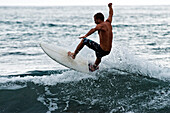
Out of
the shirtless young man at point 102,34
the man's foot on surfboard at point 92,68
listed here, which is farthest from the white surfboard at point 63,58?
the shirtless young man at point 102,34

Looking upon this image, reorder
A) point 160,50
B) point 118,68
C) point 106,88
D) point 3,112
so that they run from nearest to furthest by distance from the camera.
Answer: point 3,112
point 106,88
point 118,68
point 160,50

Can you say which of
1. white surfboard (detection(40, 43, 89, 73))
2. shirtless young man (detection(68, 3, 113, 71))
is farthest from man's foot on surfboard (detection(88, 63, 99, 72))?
shirtless young man (detection(68, 3, 113, 71))

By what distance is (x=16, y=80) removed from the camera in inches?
280

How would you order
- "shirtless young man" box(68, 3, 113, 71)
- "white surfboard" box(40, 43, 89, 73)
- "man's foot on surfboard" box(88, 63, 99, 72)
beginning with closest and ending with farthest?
1. "shirtless young man" box(68, 3, 113, 71)
2. "white surfboard" box(40, 43, 89, 73)
3. "man's foot on surfboard" box(88, 63, 99, 72)

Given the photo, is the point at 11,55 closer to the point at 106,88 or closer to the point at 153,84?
the point at 106,88

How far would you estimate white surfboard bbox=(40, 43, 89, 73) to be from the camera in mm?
7121

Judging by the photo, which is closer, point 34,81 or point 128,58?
point 34,81

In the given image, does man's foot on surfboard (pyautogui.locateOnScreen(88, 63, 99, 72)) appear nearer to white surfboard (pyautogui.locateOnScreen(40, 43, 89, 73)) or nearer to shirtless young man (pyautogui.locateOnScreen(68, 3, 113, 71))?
white surfboard (pyautogui.locateOnScreen(40, 43, 89, 73))

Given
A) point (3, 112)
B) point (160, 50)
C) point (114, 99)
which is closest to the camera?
point (3, 112)

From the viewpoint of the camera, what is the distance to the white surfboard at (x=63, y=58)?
7.12 metres

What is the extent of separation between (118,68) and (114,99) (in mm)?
2552

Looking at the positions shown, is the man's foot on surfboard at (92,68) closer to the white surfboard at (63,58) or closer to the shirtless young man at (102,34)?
the white surfboard at (63,58)

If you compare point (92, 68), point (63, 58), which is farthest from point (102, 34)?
point (63, 58)

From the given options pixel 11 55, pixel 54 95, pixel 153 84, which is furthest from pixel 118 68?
pixel 11 55
